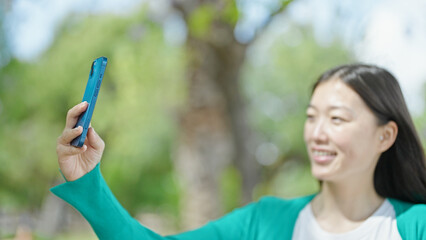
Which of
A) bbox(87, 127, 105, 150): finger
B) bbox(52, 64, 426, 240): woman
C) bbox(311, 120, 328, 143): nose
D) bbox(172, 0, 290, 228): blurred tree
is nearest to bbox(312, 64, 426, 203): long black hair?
bbox(52, 64, 426, 240): woman

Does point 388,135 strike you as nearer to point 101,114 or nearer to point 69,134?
point 69,134

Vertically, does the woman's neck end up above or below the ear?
below

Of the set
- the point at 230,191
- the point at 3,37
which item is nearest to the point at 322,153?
the point at 3,37

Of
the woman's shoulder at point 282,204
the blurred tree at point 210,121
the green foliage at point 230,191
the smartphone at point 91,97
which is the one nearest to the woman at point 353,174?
the woman's shoulder at point 282,204

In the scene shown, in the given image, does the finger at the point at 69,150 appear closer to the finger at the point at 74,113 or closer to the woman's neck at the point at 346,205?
the finger at the point at 74,113

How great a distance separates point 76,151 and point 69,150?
18mm

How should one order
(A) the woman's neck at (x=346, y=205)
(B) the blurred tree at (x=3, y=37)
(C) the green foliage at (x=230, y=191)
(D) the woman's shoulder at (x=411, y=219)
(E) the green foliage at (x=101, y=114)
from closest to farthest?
(D) the woman's shoulder at (x=411, y=219), (A) the woman's neck at (x=346, y=205), (B) the blurred tree at (x=3, y=37), (C) the green foliage at (x=230, y=191), (E) the green foliage at (x=101, y=114)

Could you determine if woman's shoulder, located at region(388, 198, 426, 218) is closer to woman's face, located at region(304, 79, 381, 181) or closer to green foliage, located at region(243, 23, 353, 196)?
woman's face, located at region(304, 79, 381, 181)

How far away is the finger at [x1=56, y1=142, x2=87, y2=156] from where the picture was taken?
4.18 feet

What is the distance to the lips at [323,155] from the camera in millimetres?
1613

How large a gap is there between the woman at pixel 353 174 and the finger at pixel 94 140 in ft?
0.93

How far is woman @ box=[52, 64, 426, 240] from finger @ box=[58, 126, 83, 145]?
360 millimetres

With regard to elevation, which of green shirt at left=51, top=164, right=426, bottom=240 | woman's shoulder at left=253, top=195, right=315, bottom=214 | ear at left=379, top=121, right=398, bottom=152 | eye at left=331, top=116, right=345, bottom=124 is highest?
eye at left=331, top=116, right=345, bottom=124

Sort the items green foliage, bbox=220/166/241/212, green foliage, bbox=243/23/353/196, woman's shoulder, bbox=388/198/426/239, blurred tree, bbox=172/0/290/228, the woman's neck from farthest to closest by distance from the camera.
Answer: green foliage, bbox=243/23/353/196 → green foliage, bbox=220/166/241/212 → blurred tree, bbox=172/0/290/228 → the woman's neck → woman's shoulder, bbox=388/198/426/239
